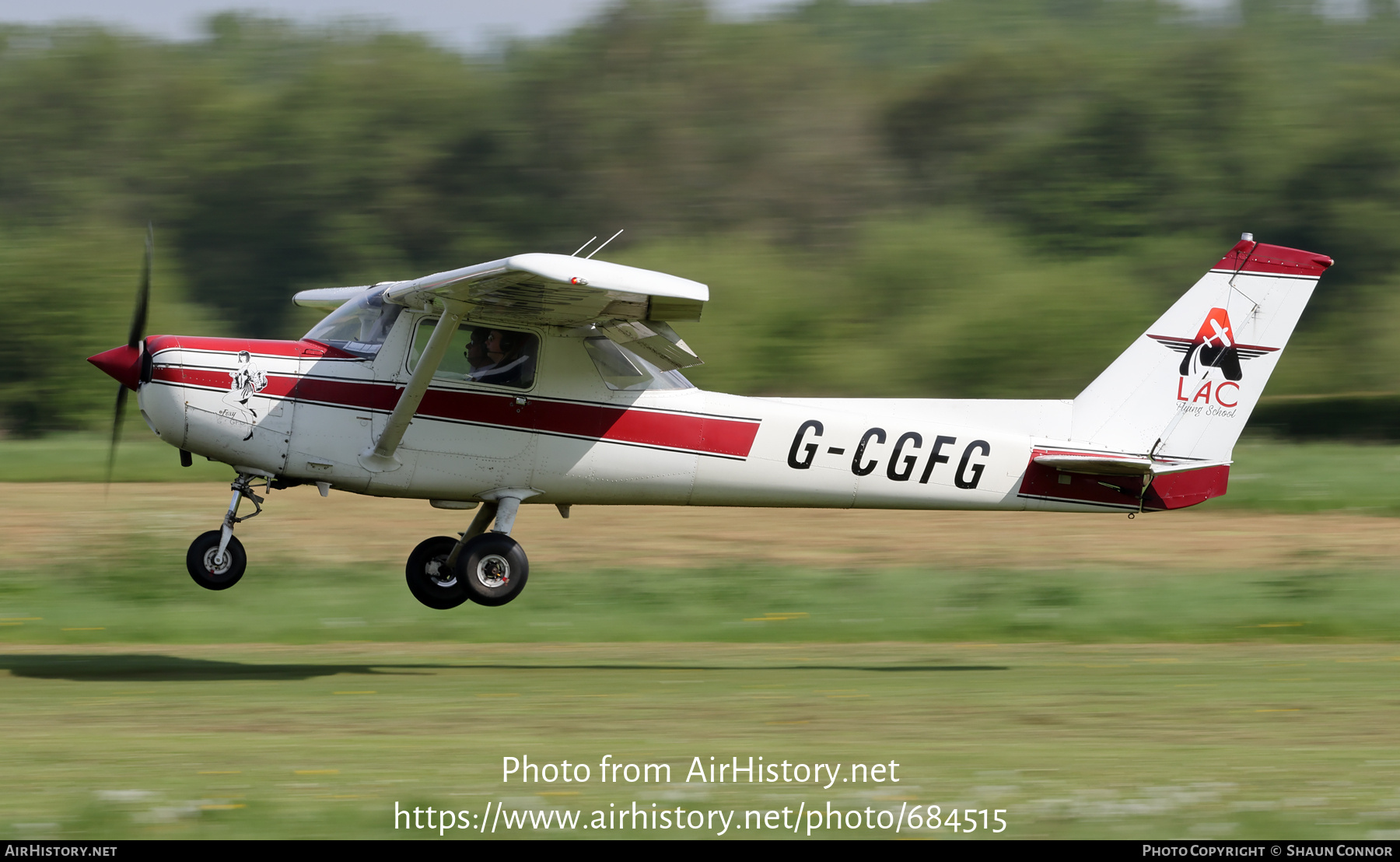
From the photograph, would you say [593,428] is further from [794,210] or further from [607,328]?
[794,210]

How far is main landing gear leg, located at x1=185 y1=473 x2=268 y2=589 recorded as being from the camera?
35.1 ft

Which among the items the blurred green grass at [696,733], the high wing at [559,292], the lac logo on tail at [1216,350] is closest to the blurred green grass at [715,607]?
the blurred green grass at [696,733]

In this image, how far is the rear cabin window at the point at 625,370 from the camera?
11031mm

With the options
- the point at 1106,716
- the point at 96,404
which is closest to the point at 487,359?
the point at 1106,716

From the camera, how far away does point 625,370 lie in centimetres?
1114

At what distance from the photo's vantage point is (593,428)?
11047 millimetres

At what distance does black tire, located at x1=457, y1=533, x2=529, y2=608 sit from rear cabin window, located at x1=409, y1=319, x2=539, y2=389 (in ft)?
3.95

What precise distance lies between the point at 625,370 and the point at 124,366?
3707mm

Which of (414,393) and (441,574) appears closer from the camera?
(414,393)

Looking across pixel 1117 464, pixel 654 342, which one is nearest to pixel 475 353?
pixel 654 342

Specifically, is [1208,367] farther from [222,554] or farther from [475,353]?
[222,554]

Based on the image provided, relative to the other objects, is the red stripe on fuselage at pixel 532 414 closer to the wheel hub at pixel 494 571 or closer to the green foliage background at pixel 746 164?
the wheel hub at pixel 494 571

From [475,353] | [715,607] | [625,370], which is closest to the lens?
[475,353]

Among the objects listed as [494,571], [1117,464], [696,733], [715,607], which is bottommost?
[696,733]
